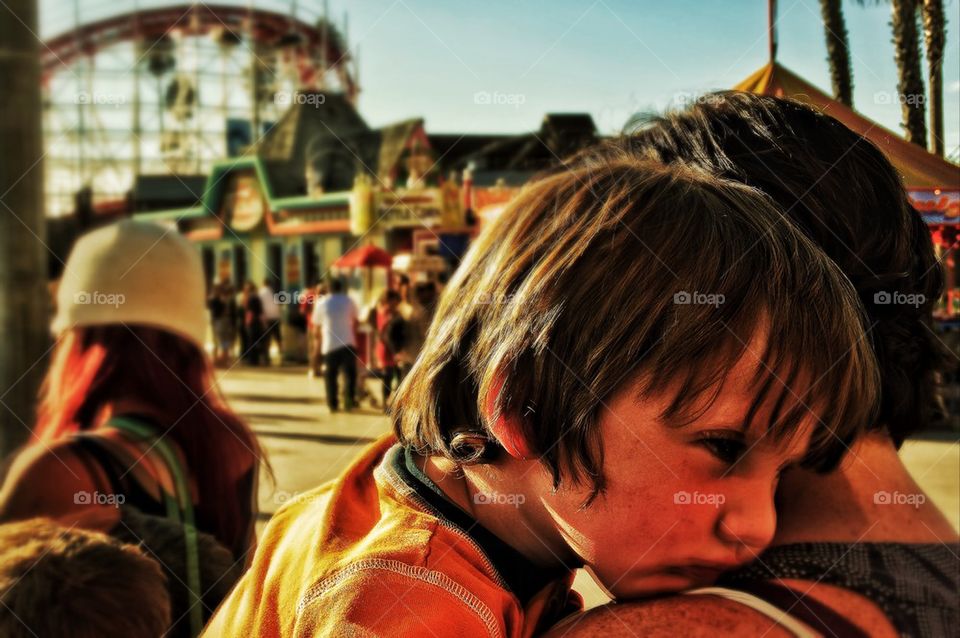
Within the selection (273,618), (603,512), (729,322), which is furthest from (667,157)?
(273,618)

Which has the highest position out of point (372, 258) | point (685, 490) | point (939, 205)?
point (939, 205)

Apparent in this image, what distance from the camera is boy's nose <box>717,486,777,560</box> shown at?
1.04 m

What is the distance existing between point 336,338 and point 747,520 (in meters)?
9.81

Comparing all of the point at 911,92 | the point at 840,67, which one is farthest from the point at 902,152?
the point at 840,67

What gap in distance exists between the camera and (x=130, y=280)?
2129 millimetres

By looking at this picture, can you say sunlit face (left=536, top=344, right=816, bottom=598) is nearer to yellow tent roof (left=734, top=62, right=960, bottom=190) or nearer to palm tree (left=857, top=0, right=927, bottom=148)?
yellow tent roof (left=734, top=62, right=960, bottom=190)

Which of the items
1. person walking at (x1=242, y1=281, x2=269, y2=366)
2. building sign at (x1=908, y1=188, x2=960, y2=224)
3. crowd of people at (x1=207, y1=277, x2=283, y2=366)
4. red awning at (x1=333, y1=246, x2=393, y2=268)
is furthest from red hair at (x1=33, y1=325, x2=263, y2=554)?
red awning at (x1=333, y1=246, x2=393, y2=268)

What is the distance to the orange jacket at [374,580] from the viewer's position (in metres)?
0.97

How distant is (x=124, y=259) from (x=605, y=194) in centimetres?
134

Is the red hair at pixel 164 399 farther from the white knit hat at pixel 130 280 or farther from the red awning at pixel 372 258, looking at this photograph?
the red awning at pixel 372 258

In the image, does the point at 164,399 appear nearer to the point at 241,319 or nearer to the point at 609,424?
the point at 609,424

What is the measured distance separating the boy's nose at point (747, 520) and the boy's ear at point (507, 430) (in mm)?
235

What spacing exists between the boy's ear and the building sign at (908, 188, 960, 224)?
973mm

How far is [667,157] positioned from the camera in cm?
139
